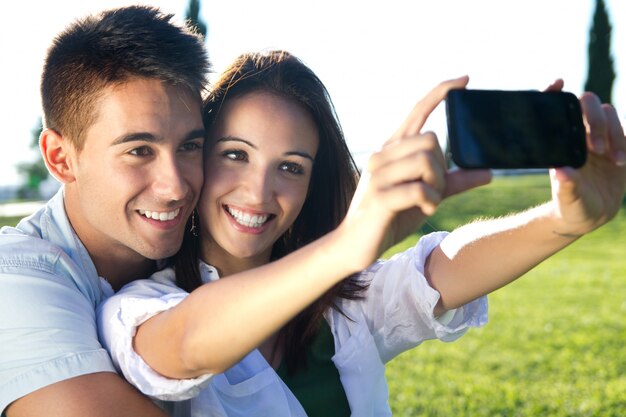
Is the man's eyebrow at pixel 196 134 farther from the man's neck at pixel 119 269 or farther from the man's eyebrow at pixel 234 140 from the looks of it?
the man's neck at pixel 119 269

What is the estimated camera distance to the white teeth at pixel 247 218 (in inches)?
98.2

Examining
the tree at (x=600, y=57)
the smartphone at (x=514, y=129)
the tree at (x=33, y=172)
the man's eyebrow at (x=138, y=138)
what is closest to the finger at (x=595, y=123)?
the smartphone at (x=514, y=129)

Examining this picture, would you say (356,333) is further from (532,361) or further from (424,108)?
(532,361)

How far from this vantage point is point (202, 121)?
2553 millimetres

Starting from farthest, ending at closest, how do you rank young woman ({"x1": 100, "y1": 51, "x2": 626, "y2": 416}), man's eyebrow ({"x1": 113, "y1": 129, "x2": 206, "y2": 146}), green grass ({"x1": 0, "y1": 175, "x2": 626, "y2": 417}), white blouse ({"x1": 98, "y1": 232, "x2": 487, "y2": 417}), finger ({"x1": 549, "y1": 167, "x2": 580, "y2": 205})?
green grass ({"x1": 0, "y1": 175, "x2": 626, "y2": 417}) → man's eyebrow ({"x1": 113, "y1": 129, "x2": 206, "y2": 146}) → white blouse ({"x1": 98, "y1": 232, "x2": 487, "y2": 417}) → young woman ({"x1": 100, "y1": 51, "x2": 626, "y2": 416}) → finger ({"x1": 549, "y1": 167, "x2": 580, "y2": 205})

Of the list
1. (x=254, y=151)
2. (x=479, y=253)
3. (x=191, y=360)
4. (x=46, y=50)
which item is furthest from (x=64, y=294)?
(x=479, y=253)

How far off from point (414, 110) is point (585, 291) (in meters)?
10.1

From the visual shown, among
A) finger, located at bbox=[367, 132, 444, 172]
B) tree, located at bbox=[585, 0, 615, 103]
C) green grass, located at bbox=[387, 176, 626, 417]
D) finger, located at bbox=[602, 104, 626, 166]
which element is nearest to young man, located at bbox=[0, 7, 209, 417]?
finger, located at bbox=[367, 132, 444, 172]

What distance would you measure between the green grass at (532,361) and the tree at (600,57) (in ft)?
49.6

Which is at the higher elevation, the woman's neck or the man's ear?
the man's ear

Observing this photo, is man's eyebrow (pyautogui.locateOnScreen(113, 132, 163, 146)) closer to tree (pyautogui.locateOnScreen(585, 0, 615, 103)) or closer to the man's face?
the man's face

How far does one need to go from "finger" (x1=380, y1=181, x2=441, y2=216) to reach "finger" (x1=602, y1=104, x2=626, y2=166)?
0.61 meters

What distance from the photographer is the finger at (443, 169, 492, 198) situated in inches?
63.6

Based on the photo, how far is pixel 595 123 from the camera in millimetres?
1771
